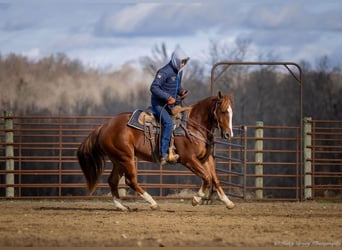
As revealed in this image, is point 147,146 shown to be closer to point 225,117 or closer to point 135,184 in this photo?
point 135,184

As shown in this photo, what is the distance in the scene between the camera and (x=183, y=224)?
8898 mm

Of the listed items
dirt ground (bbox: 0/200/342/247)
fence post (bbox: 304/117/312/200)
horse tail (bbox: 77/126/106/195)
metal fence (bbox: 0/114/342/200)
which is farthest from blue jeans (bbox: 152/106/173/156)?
fence post (bbox: 304/117/312/200)

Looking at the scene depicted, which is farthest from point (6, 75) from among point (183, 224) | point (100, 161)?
point (183, 224)

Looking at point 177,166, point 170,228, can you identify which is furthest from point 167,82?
point 177,166

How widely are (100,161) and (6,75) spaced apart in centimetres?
2296

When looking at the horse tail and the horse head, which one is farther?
the horse tail

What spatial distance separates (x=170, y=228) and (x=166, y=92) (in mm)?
2912

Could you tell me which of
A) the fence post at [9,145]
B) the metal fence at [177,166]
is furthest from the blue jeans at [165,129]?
the fence post at [9,145]

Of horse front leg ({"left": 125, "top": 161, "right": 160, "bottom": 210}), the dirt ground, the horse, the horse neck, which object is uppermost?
the horse neck

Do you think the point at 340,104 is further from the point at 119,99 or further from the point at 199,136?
the point at 199,136

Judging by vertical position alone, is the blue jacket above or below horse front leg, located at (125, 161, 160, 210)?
above

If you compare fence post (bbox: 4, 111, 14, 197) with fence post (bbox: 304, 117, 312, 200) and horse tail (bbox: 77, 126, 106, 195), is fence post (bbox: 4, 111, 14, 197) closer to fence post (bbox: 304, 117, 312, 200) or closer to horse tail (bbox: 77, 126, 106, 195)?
horse tail (bbox: 77, 126, 106, 195)

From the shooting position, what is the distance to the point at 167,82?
10.8 m

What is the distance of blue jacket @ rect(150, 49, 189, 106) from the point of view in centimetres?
1067
